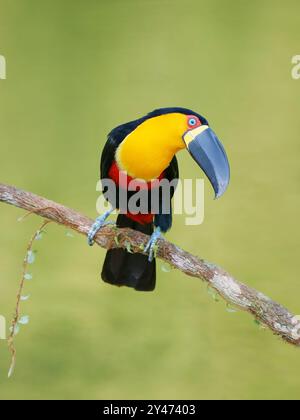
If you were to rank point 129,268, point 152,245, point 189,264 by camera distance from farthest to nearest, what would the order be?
point 129,268 < point 152,245 < point 189,264

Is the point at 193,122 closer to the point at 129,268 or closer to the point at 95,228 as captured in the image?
the point at 95,228

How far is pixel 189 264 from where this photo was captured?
7.13ft

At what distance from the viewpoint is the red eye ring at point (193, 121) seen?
2.20 metres

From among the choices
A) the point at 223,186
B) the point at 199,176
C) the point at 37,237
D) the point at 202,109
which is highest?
the point at 202,109

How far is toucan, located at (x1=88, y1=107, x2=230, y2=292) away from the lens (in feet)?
7.24

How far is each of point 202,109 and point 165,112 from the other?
1.15 m

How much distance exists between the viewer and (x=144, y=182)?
2344mm

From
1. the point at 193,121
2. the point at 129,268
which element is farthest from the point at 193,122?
the point at 129,268

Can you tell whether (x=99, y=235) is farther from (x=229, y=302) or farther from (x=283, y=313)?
(x=283, y=313)

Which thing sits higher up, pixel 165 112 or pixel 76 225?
pixel 165 112

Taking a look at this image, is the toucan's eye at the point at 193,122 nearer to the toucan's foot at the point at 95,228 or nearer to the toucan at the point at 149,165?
the toucan at the point at 149,165

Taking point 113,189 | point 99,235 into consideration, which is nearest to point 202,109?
point 113,189

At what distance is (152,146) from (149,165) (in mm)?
72

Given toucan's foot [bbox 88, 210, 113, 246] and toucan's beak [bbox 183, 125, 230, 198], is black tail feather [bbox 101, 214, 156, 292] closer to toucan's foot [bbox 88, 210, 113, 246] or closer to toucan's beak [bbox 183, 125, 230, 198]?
toucan's foot [bbox 88, 210, 113, 246]
